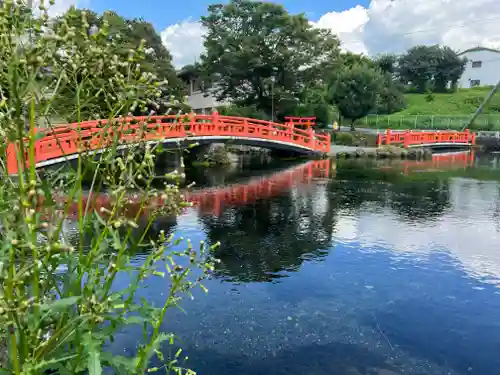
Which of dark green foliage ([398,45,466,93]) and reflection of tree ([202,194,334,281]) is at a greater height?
dark green foliage ([398,45,466,93])

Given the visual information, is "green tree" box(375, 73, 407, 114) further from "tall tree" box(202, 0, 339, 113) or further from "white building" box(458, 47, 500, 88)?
"white building" box(458, 47, 500, 88)

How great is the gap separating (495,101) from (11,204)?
5893cm

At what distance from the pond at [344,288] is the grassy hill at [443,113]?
103ft

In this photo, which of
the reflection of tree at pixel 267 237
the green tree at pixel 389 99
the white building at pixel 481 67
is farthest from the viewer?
the white building at pixel 481 67

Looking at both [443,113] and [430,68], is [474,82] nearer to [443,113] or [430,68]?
[430,68]

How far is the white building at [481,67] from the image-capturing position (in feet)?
215

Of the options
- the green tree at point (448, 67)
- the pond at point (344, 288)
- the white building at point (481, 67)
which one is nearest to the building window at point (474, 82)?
the white building at point (481, 67)

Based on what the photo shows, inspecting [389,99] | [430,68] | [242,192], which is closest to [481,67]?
[430,68]


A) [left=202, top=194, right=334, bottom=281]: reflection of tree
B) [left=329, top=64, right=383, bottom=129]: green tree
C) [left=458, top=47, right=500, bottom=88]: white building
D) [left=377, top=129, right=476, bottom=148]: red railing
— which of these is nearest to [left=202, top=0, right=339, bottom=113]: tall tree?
[left=329, top=64, right=383, bottom=129]: green tree

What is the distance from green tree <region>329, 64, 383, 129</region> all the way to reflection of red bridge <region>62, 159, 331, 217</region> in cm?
1507

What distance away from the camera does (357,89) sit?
36.3m

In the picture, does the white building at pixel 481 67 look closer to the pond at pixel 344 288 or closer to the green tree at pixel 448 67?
the green tree at pixel 448 67

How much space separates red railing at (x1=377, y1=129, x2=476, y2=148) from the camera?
31.8m

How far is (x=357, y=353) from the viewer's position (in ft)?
19.3
